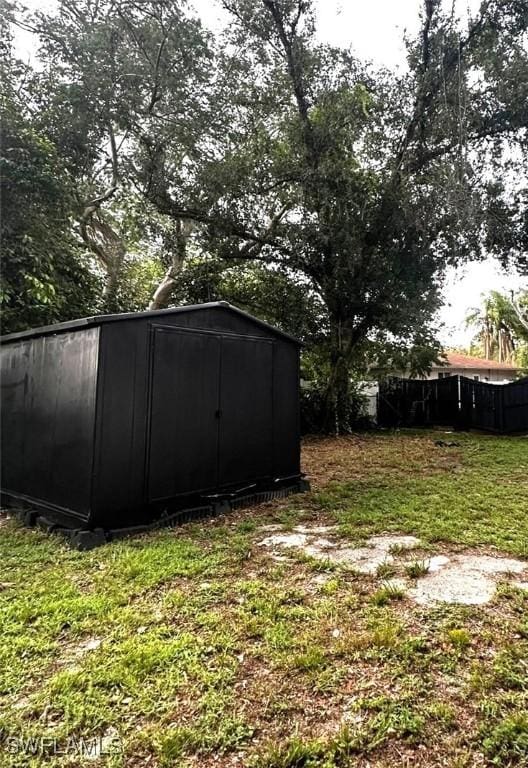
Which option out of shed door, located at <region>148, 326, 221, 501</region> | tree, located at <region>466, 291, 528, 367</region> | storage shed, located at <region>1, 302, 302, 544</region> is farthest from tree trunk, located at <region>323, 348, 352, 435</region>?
Result: tree, located at <region>466, 291, 528, 367</region>

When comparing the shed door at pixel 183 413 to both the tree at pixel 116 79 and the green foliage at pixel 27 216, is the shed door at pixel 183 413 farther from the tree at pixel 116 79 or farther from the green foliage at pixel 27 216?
the tree at pixel 116 79

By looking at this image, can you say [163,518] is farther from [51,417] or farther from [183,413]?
[51,417]

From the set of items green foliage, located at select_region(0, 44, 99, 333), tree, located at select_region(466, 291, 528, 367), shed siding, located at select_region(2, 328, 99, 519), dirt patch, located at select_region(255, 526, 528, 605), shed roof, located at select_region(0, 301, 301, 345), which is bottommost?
dirt patch, located at select_region(255, 526, 528, 605)

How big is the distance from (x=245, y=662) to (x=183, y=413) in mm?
2324

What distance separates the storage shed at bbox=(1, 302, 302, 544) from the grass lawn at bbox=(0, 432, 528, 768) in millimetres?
482

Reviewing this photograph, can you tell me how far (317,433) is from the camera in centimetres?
980

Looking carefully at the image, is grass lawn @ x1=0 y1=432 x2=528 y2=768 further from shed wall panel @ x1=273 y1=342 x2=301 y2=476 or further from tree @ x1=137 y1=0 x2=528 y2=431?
tree @ x1=137 y1=0 x2=528 y2=431

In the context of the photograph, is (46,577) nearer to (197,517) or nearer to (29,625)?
(29,625)

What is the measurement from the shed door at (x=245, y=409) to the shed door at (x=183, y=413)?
0.12 m

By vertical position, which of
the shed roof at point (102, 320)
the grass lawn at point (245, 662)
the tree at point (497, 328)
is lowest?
the grass lawn at point (245, 662)

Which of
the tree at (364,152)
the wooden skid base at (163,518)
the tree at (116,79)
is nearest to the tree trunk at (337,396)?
the tree at (364,152)

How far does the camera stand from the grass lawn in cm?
129

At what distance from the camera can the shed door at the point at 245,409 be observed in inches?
162

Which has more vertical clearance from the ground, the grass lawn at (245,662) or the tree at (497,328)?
the tree at (497,328)
